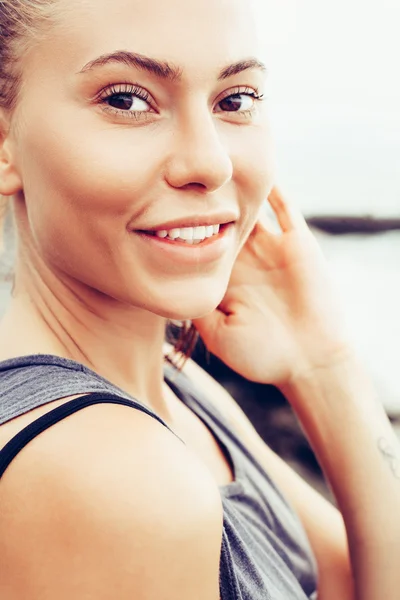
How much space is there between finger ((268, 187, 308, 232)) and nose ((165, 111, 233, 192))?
21.2 inches

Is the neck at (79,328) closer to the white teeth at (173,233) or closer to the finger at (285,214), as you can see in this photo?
the white teeth at (173,233)

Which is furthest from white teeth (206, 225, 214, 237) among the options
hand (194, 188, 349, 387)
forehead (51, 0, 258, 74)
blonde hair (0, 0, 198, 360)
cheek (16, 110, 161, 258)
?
hand (194, 188, 349, 387)

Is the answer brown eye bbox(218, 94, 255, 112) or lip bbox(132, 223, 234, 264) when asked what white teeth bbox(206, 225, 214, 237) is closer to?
lip bbox(132, 223, 234, 264)

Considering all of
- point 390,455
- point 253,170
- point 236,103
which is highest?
point 236,103

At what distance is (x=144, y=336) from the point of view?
1.24m

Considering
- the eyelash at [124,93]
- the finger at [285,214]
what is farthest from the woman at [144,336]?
the finger at [285,214]

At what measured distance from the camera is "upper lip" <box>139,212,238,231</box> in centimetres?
97

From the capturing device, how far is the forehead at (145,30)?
92 cm

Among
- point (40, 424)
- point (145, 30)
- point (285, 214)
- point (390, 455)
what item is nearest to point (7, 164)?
point (145, 30)

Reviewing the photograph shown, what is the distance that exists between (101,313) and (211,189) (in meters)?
0.31

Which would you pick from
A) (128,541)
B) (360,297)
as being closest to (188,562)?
(128,541)

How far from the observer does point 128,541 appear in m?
0.76

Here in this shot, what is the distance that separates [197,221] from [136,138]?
14cm

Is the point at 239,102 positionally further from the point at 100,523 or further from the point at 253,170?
the point at 100,523
